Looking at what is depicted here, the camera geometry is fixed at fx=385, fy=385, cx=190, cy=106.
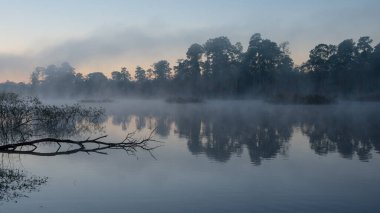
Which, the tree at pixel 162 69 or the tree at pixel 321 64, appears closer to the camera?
the tree at pixel 321 64

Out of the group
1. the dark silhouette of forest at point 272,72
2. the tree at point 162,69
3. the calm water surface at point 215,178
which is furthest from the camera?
the tree at point 162,69

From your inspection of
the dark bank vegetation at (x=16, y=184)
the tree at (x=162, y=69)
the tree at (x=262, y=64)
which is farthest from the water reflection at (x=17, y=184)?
the tree at (x=162, y=69)

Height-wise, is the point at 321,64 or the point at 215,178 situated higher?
the point at 321,64

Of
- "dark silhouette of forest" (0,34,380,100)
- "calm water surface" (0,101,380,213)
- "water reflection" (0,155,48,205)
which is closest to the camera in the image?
"calm water surface" (0,101,380,213)

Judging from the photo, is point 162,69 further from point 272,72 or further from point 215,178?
point 215,178

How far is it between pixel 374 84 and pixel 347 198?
7502 centimetres

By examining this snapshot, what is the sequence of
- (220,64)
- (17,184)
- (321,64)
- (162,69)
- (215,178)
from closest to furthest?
(17,184), (215,178), (321,64), (220,64), (162,69)

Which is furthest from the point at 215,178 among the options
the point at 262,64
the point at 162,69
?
the point at 162,69

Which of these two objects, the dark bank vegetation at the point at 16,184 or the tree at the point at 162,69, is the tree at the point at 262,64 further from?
the dark bank vegetation at the point at 16,184

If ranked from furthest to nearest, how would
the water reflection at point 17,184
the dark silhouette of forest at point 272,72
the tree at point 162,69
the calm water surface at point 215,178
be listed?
the tree at point 162,69
the dark silhouette of forest at point 272,72
the water reflection at point 17,184
the calm water surface at point 215,178

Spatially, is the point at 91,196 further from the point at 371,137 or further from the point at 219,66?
the point at 219,66

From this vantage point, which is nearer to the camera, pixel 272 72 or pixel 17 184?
pixel 17 184

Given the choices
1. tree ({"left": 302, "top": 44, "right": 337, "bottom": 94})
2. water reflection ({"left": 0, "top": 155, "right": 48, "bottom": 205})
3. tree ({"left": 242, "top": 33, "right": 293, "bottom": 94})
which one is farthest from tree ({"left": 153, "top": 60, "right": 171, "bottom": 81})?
water reflection ({"left": 0, "top": 155, "right": 48, "bottom": 205})

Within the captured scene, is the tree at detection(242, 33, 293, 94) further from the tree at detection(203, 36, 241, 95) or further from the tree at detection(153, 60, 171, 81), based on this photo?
the tree at detection(153, 60, 171, 81)
